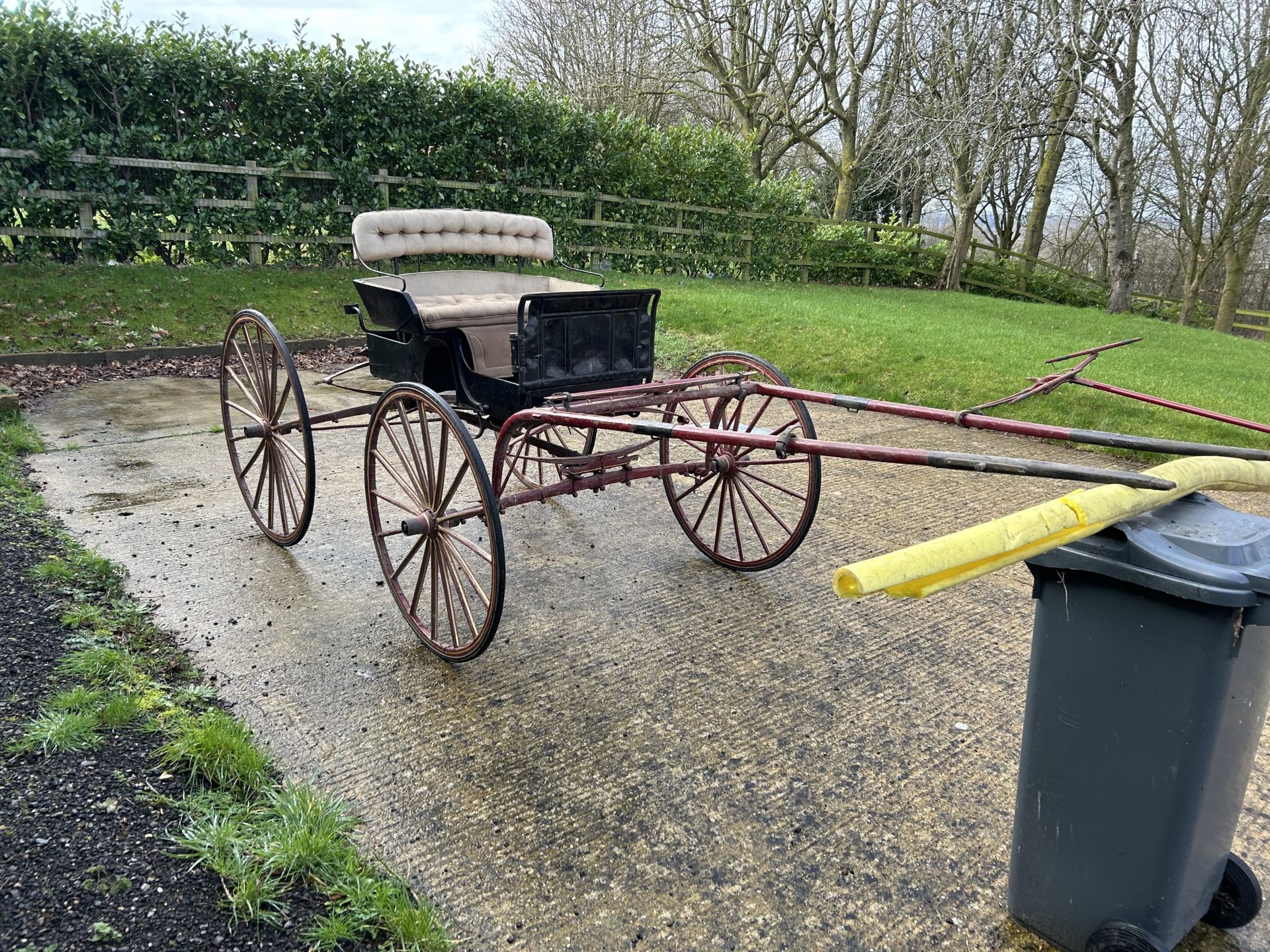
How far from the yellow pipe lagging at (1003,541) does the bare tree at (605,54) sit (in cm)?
1977

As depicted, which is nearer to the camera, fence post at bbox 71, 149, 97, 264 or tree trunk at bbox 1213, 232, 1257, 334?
fence post at bbox 71, 149, 97, 264

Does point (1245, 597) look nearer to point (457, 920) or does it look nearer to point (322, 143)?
point (457, 920)

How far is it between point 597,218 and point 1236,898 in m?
12.9

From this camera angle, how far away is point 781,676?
312cm

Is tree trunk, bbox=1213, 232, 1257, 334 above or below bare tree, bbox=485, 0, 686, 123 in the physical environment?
below

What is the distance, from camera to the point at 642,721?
2.82m

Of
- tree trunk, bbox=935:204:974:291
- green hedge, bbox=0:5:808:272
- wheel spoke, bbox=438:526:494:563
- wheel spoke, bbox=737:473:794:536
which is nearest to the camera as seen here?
wheel spoke, bbox=438:526:494:563

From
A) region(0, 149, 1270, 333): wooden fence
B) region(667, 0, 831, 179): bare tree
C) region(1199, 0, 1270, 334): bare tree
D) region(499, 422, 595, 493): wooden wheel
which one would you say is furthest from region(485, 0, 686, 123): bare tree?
region(499, 422, 595, 493): wooden wheel

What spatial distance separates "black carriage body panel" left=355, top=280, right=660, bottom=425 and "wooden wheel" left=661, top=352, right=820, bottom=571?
1.13ft

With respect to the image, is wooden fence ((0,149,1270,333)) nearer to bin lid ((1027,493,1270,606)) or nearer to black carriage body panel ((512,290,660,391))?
black carriage body panel ((512,290,660,391))

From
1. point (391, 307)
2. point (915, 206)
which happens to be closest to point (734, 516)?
point (391, 307)

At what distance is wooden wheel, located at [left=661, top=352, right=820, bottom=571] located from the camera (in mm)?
3684

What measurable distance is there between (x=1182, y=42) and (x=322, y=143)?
13.8 metres

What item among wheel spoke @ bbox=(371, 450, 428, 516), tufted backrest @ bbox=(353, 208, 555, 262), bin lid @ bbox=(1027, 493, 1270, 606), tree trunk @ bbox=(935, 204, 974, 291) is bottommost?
wheel spoke @ bbox=(371, 450, 428, 516)
